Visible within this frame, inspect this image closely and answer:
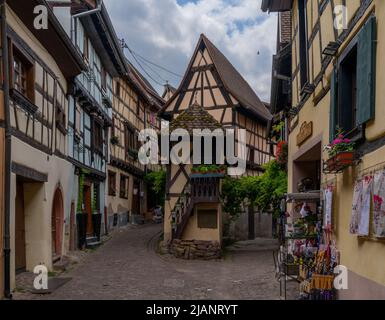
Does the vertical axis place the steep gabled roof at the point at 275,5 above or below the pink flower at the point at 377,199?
above

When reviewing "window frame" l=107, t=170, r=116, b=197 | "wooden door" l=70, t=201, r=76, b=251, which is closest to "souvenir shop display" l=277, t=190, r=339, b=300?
"wooden door" l=70, t=201, r=76, b=251

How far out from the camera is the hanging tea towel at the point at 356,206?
6117 millimetres

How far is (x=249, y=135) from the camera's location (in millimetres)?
24359

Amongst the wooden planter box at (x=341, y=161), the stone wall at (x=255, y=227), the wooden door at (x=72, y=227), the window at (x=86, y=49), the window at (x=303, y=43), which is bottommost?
the stone wall at (x=255, y=227)

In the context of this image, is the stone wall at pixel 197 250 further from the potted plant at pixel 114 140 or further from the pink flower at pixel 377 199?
the pink flower at pixel 377 199

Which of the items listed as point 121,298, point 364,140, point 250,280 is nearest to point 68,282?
point 121,298

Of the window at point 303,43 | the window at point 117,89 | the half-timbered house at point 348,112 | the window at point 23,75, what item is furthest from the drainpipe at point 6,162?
the window at point 117,89

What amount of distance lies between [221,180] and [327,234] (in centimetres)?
939

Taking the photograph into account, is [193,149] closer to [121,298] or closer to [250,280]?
[250,280]

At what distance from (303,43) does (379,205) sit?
5.92m

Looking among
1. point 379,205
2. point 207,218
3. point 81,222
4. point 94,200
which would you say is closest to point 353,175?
point 379,205

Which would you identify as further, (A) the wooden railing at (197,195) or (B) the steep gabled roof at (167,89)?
(B) the steep gabled roof at (167,89)

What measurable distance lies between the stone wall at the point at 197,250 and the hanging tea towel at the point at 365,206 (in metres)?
10.7

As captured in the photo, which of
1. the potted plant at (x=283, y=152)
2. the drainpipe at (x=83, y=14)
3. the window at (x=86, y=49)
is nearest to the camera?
the potted plant at (x=283, y=152)
